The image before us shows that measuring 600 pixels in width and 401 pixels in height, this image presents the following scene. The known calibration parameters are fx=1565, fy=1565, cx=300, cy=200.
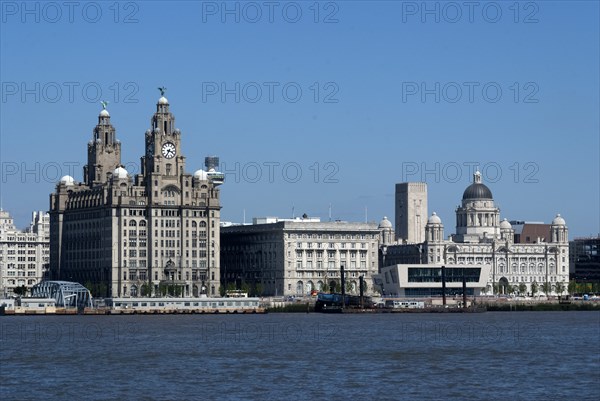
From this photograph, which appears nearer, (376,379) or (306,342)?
(376,379)

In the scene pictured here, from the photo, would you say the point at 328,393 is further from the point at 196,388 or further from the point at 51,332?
the point at 51,332

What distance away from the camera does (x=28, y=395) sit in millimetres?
75812

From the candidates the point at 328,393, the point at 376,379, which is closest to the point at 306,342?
the point at 376,379

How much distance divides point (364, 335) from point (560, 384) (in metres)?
50.0

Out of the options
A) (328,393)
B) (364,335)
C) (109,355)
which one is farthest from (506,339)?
(328,393)

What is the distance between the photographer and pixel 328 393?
3014 inches

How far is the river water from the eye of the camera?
77500mm

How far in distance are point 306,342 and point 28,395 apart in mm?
44058

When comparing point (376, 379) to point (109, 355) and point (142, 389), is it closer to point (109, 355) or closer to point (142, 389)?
point (142, 389)

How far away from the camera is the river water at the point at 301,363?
254ft

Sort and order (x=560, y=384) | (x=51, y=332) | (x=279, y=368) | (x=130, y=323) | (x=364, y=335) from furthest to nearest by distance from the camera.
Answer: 1. (x=130, y=323)
2. (x=51, y=332)
3. (x=364, y=335)
4. (x=279, y=368)
5. (x=560, y=384)

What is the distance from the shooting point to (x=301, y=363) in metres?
94.8

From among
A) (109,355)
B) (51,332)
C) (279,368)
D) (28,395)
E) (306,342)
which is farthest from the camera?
(51,332)

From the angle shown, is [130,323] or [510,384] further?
[130,323]
